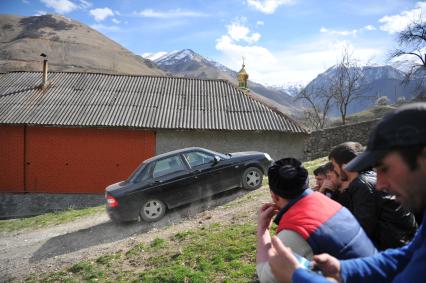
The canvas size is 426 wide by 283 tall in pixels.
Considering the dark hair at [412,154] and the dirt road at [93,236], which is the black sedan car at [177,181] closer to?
the dirt road at [93,236]

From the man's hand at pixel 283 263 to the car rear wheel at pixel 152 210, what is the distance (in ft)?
26.5

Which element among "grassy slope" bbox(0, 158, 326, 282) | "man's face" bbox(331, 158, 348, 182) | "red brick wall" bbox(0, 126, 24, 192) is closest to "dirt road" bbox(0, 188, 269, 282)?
"grassy slope" bbox(0, 158, 326, 282)

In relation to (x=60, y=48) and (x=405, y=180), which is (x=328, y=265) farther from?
(x=60, y=48)

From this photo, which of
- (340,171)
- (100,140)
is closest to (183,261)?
(340,171)

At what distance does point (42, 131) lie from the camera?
18.1 metres

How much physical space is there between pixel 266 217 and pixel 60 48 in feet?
351

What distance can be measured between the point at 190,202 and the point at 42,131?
36.8 feet

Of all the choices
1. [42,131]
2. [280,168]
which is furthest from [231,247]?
[42,131]

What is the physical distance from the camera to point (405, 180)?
60.4 inches

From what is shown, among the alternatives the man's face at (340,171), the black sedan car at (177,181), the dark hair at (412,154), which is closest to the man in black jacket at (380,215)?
the man's face at (340,171)

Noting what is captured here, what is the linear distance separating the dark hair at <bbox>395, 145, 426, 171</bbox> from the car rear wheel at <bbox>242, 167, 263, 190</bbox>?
905 cm

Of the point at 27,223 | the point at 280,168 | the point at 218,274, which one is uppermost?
the point at 280,168

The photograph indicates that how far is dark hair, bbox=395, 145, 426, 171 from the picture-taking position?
59.3 inches

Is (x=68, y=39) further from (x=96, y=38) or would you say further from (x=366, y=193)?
(x=366, y=193)
